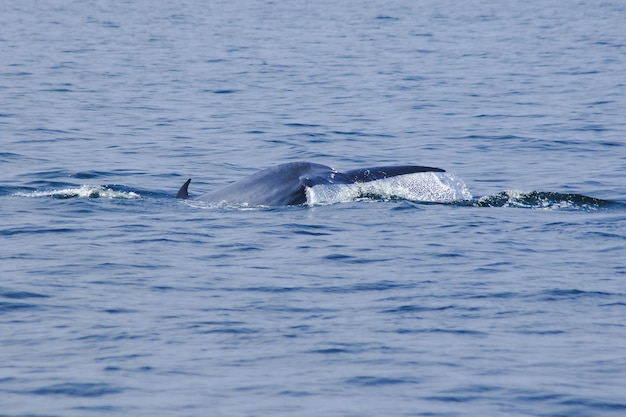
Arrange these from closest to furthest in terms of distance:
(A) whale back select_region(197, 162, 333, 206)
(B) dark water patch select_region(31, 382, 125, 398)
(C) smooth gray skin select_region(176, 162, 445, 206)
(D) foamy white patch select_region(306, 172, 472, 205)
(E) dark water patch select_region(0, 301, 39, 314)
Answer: (B) dark water patch select_region(31, 382, 125, 398) < (E) dark water patch select_region(0, 301, 39, 314) < (C) smooth gray skin select_region(176, 162, 445, 206) < (A) whale back select_region(197, 162, 333, 206) < (D) foamy white patch select_region(306, 172, 472, 205)

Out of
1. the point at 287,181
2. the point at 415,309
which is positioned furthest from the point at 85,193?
the point at 415,309

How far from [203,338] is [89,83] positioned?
981 inches

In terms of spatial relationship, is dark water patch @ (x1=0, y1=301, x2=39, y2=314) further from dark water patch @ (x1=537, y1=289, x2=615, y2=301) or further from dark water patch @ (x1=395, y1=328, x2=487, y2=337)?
dark water patch @ (x1=537, y1=289, x2=615, y2=301)

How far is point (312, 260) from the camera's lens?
45.5 feet

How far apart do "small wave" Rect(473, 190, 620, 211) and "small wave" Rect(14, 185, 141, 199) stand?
4.69m

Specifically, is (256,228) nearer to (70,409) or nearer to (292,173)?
(292,173)

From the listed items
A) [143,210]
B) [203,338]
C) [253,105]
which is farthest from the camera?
[253,105]

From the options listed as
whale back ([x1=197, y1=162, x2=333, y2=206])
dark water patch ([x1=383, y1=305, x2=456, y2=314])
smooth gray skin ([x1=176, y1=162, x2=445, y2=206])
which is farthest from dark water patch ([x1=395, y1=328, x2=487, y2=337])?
whale back ([x1=197, y1=162, x2=333, y2=206])

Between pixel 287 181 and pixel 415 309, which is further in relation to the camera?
pixel 287 181

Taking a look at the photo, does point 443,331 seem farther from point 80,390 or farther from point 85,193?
point 85,193

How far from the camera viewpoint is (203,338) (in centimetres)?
1102

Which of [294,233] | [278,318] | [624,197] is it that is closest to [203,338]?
[278,318]

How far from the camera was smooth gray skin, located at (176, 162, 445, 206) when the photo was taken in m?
14.4

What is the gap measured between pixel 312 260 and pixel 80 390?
4547 millimetres
